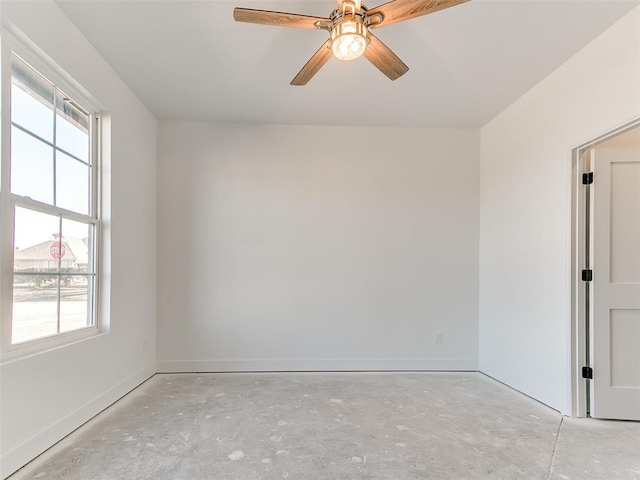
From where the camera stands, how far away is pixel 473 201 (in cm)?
393

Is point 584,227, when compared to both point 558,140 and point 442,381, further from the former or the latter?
point 442,381

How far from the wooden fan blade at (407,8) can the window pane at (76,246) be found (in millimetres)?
2383

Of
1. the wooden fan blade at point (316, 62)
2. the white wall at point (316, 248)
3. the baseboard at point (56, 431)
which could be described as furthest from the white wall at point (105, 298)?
the wooden fan blade at point (316, 62)

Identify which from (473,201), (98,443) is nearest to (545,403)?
(473,201)

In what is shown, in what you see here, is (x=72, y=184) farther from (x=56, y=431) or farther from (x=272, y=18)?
(x=272, y=18)

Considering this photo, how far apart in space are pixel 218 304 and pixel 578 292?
3257mm

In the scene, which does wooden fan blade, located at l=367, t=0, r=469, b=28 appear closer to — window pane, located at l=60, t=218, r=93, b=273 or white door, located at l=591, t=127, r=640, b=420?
white door, located at l=591, t=127, r=640, b=420

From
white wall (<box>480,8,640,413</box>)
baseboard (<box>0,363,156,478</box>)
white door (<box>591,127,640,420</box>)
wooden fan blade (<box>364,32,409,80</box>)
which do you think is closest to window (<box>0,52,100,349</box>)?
baseboard (<box>0,363,156,478</box>)

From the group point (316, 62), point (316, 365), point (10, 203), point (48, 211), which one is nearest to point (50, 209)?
point (48, 211)

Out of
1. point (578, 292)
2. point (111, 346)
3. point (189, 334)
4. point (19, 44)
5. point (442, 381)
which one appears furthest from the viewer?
point (189, 334)

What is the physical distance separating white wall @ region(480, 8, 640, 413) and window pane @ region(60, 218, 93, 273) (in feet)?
11.9

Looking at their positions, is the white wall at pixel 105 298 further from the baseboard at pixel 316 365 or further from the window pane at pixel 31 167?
the window pane at pixel 31 167

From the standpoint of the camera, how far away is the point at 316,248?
12.6 feet

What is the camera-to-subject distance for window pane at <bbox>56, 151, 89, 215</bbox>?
235cm
